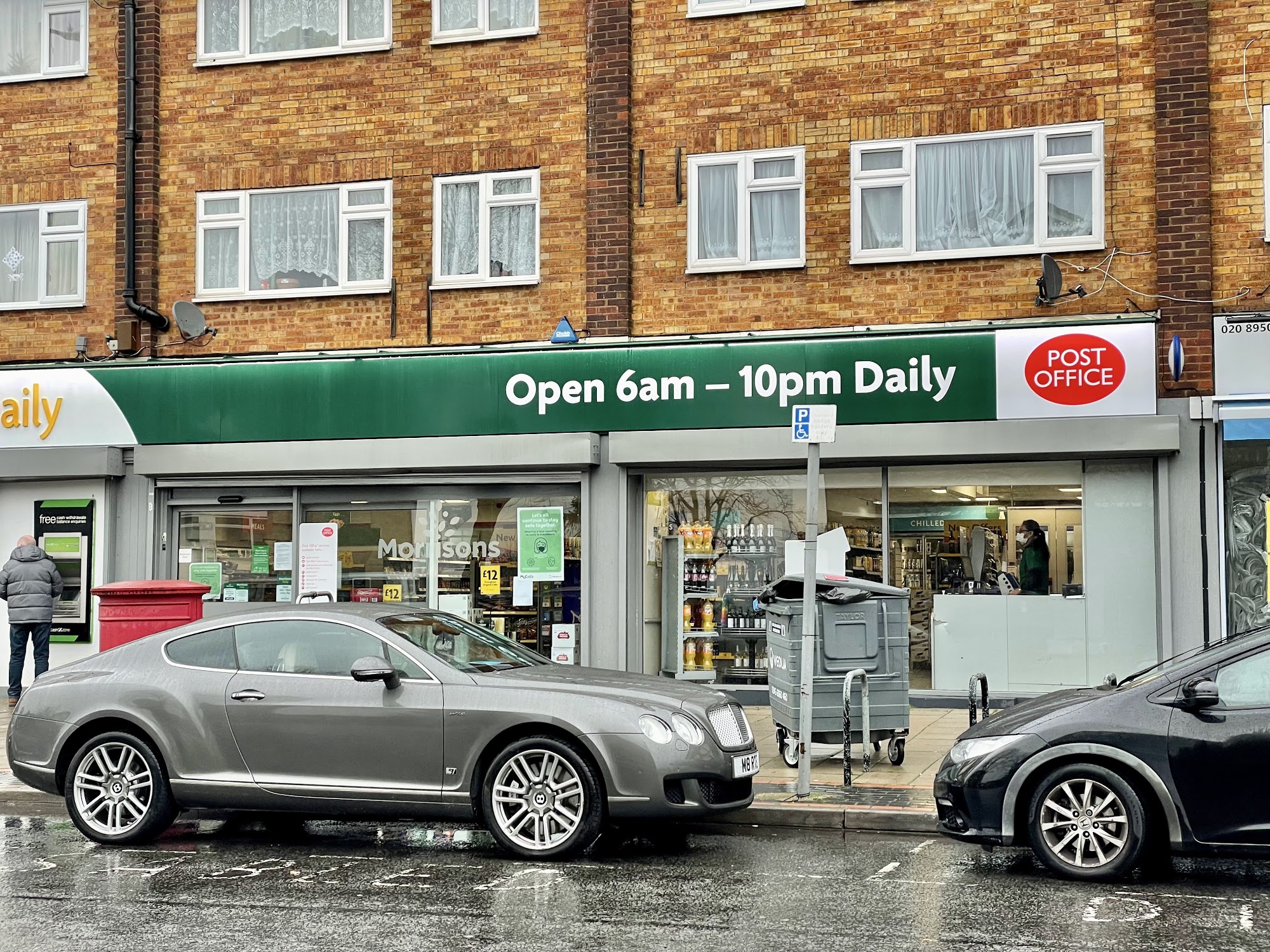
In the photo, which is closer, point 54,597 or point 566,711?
point 566,711

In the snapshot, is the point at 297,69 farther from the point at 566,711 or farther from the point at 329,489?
the point at 566,711

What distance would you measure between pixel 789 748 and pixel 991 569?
14.9ft

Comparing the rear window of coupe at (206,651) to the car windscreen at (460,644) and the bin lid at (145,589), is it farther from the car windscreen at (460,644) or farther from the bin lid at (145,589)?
the bin lid at (145,589)

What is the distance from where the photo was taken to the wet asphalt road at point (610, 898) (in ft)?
21.7

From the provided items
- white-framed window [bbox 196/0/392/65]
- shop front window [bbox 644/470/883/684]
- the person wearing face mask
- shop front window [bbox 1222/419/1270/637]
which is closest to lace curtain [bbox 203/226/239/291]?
white-framed window [bbox 196/0/392/65]

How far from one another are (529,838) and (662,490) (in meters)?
7.87

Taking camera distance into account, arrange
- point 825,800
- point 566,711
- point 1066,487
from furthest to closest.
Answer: point 1066,487 → point 825,800 → point 566,711

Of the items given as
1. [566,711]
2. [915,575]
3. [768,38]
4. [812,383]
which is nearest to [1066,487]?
[915,575]

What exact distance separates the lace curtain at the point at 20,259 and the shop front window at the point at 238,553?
343 centimetres

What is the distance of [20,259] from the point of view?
703 inches

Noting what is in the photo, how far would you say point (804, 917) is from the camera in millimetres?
7027

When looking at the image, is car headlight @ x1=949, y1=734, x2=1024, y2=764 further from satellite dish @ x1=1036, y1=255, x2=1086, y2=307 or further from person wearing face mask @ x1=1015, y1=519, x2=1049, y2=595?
satellite dish @ x1=1036, y1=255, x2=1086, y2=307

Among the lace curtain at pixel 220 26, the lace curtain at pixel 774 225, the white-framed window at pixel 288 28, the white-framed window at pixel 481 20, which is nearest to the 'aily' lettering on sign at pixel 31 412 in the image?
the white-framed window at pixel 288 28

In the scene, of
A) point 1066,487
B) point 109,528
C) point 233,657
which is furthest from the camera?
point 109,528
